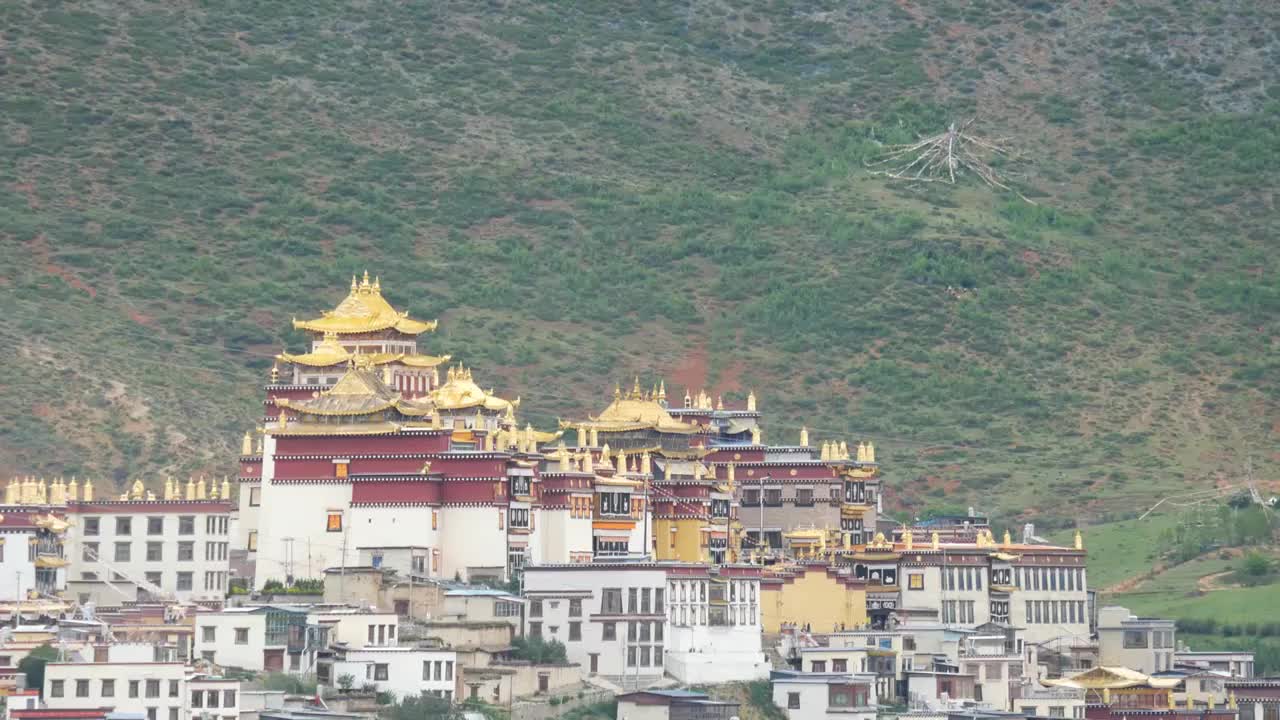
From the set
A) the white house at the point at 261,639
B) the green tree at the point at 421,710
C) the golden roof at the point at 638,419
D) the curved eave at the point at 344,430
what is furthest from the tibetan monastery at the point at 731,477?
the green tree at the point at 421,710

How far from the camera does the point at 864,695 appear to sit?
133 m

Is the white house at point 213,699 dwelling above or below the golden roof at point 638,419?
below

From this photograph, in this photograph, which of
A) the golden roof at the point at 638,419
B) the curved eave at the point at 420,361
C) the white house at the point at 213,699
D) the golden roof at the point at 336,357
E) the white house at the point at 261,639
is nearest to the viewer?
the white house at the point at 213,699

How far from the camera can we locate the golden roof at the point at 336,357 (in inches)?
5896

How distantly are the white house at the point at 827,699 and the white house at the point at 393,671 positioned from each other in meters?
13.1

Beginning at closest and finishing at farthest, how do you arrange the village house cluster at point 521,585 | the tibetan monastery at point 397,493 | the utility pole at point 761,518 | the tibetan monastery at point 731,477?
the village house cluster at point 521,585, the tibetan monastery at point 397,493, the tibetan monastery at point 731,477, the utility pole at point 761,518

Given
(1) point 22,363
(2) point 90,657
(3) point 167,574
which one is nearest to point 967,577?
(3) point 167,574

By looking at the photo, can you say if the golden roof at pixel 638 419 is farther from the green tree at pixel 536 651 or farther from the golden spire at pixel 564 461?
the green tree at pixel 536 651

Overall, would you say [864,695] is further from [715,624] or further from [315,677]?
[315,677]

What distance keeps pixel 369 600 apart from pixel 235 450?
48.9 m

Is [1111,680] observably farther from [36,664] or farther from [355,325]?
[36,664]

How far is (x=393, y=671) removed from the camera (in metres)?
126

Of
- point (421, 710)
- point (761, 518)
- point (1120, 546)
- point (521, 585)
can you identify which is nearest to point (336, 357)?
point (521, 585)

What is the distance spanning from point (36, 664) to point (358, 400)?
2362cm
